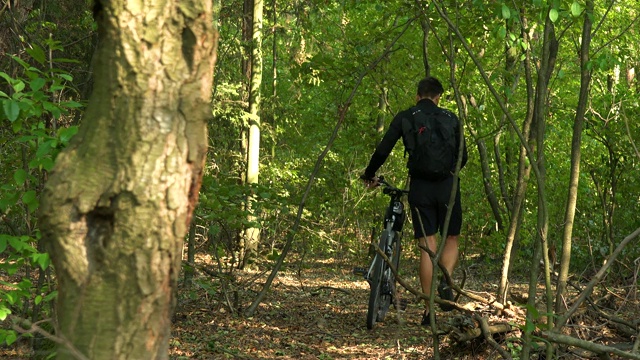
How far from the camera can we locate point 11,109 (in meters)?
3.59

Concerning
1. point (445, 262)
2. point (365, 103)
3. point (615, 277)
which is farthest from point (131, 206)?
point (365, 103)

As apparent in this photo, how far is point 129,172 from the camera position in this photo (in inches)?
88.7

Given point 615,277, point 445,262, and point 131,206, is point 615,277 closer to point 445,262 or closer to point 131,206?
point 445,262

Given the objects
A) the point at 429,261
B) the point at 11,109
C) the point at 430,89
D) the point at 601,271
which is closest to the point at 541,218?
the point at 601,271

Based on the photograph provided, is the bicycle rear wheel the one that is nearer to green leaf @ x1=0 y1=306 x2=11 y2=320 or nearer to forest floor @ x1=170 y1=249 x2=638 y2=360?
forest floor @ x1=170 y1=249 x2=638 y2=360

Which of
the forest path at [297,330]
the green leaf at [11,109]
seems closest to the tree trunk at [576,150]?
the forest path at [297,330]

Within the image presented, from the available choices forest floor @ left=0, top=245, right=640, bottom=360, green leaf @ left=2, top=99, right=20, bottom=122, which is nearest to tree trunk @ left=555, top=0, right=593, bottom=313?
forest floor @ left=0, top=245, right=640, bottom=360

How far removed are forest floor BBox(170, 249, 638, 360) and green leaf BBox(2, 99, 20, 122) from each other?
8.74ft

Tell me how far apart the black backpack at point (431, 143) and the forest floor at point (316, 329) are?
1.00 metres

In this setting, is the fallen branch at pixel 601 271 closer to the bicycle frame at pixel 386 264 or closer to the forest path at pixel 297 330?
the forest path at pixel 297 330

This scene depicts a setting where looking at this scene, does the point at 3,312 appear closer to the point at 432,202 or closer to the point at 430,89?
the point at 432,202

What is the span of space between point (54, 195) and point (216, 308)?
17.9 feet

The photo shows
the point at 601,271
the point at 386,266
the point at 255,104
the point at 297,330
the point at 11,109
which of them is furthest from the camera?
the point at 255,104

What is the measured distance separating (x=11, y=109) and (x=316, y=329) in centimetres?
404
